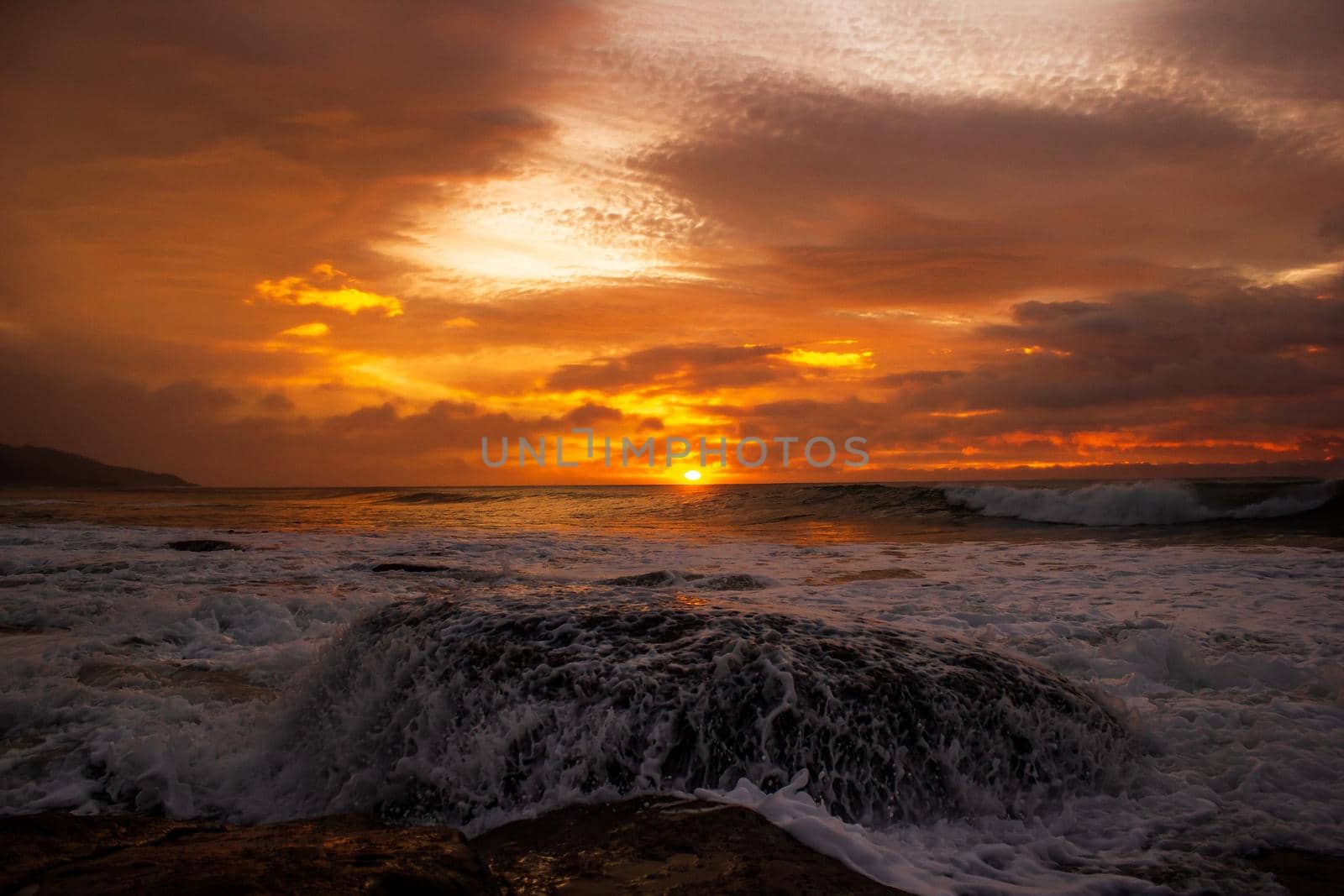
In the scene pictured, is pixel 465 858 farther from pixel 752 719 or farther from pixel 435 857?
pixel 752 719

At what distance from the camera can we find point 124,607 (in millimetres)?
9375

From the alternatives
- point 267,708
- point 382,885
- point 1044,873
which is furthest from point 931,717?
point 267,708

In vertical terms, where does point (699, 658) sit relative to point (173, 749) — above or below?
above

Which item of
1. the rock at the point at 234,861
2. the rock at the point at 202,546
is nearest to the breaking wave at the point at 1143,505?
the rock at the point at 202,546

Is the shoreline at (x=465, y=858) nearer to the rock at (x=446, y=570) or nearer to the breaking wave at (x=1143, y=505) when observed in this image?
the rock at (x=446, y=570)

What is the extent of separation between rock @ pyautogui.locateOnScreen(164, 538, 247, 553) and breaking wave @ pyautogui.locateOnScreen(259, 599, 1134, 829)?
1287cm

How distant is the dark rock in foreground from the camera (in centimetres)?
Result: 280

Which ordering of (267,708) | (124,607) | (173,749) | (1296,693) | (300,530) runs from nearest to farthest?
1. (173,749)
2. (267,708)
3. (1296,693)
4. (124,607)
5. (300,530)

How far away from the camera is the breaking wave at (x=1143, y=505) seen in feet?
78.0

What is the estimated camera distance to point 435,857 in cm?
307

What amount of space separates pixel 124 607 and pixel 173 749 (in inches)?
221

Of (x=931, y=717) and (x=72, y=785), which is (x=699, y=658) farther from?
(x=72, y=785)

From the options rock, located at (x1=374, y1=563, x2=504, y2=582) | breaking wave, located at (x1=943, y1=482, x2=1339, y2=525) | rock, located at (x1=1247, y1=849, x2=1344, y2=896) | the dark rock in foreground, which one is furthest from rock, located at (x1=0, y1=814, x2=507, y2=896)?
breaking wave, located at (x1=943, y1=482, x2=1339, y2=525)

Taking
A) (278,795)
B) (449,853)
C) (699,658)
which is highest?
(699,658)
